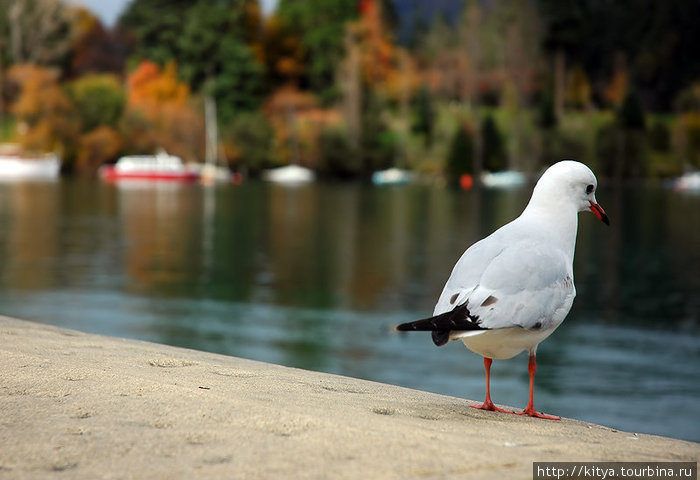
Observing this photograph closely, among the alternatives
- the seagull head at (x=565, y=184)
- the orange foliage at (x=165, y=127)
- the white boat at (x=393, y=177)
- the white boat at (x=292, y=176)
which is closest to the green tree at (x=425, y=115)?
the white boat at (x=393, y=177)

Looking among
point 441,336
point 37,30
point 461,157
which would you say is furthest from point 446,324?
point 37,30

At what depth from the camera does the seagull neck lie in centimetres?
506

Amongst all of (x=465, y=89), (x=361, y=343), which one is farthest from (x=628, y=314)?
(x=465, y=89)

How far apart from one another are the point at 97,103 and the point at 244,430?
88528 mm

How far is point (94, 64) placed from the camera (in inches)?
4555

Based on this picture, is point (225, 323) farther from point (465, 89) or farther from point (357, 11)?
point (357, 11)

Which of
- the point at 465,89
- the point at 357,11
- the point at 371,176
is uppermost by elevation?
the point at 357,11

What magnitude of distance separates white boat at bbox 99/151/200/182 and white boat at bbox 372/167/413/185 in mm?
15834

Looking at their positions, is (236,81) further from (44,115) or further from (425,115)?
(425,115)

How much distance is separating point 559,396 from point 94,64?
363ft

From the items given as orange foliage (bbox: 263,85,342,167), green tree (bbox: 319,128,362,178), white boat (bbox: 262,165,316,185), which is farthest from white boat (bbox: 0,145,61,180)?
green tree (bbox: 319,128,362,178)

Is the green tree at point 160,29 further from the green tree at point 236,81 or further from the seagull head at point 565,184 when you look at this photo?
the seagull head at point 565,184

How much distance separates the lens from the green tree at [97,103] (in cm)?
8894

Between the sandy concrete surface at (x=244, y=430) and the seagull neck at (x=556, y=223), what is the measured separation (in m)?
0.91
